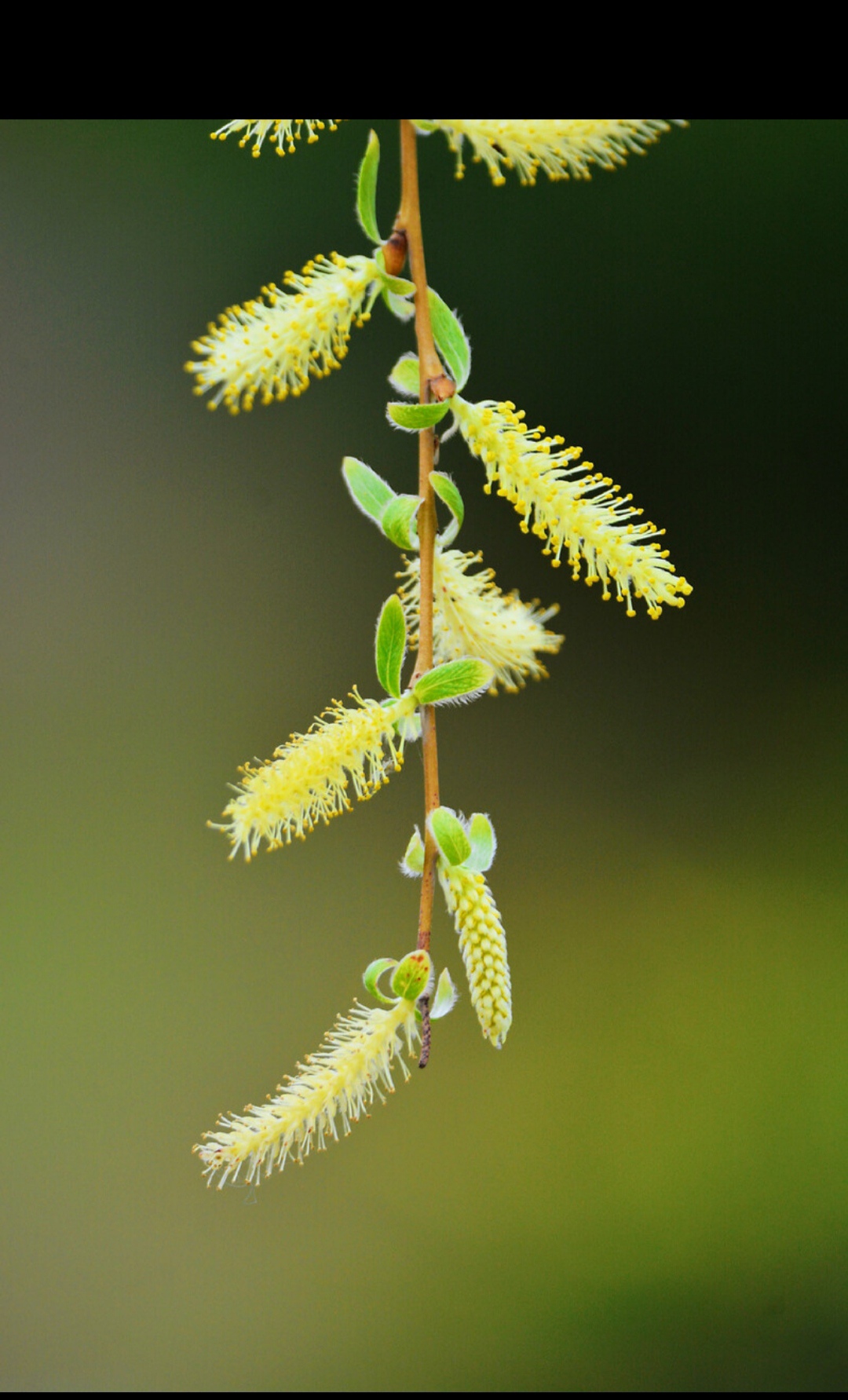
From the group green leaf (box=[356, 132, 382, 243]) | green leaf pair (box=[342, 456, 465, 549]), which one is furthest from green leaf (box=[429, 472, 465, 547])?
green leaf (box=[356, 132, 382, 243])

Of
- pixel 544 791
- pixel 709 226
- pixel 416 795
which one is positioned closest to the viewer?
pixel 709 226

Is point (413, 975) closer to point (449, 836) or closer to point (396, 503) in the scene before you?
point (449, 836)

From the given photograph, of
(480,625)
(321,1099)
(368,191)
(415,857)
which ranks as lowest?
(321,1099)

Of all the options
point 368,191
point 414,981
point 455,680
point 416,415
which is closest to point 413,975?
point 414,981

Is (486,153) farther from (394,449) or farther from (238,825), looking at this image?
(394,449)

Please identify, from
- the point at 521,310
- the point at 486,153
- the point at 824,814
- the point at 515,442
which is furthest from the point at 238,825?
the point at 824,814

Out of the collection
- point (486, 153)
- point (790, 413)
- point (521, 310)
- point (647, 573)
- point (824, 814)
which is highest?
point (790, 413)
